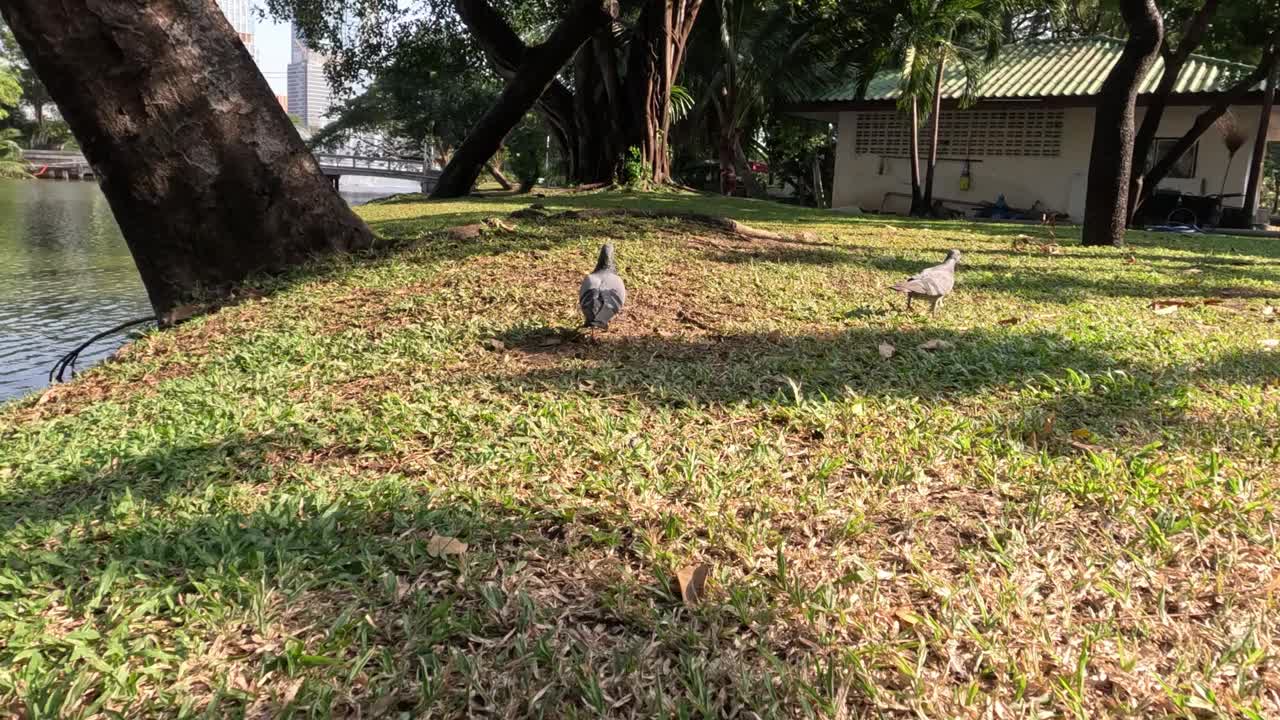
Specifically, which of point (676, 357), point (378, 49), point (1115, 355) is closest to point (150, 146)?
point (676, 357)

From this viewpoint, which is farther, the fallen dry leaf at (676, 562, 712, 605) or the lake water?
the lake water

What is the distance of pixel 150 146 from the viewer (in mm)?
4996

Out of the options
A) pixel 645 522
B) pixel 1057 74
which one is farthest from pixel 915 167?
pixel 645 522

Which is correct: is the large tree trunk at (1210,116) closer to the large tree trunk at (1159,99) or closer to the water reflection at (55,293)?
the large tree trunk at (1159,99)

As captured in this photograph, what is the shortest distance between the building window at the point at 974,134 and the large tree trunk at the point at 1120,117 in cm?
869

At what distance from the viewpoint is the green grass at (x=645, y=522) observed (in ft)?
5.29

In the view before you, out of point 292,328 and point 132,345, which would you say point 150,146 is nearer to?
point 132,345

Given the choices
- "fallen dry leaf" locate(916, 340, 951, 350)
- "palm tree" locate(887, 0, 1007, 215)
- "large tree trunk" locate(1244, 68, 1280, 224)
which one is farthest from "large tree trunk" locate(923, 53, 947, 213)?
"fallen dry leaf" locate(916, 340, 951, 350)

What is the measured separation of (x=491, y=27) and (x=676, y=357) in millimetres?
10750

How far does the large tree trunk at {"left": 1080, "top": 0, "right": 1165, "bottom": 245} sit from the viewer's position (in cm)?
777

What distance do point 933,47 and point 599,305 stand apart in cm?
1276

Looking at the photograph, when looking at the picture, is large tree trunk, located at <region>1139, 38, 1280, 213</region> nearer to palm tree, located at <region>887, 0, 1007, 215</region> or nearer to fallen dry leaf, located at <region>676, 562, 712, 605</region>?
palm tree, located at <region>887, 0, 1007, 215</region>

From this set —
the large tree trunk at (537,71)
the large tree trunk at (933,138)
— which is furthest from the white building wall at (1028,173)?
the large tree trunk at (537,71)

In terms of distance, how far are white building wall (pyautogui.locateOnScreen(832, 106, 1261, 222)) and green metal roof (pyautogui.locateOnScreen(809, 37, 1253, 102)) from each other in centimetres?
59
